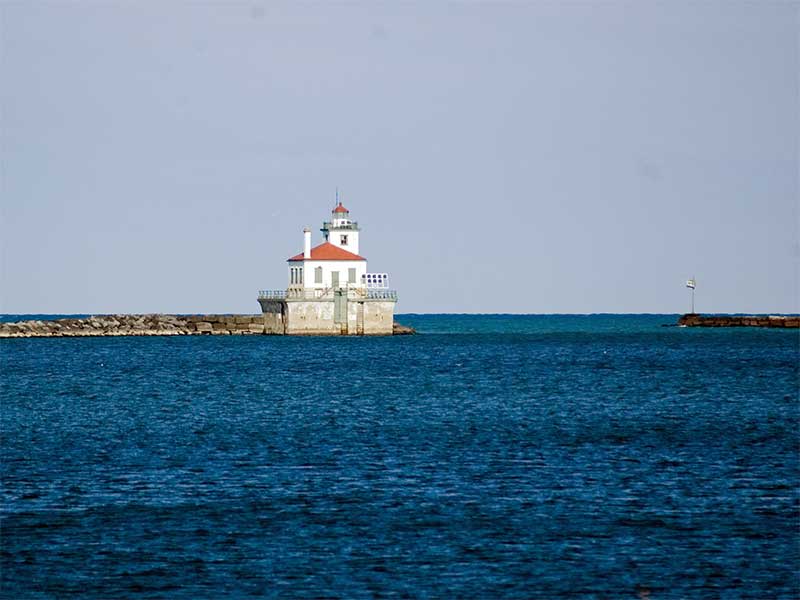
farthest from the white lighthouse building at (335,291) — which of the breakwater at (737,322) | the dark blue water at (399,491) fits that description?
the breakwater at (737,322)

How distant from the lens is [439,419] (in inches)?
A: 1876

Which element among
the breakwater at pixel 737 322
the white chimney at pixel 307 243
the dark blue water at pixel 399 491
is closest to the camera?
the dark blue water at pixel 399 491

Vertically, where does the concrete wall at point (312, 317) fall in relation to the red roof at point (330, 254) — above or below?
below

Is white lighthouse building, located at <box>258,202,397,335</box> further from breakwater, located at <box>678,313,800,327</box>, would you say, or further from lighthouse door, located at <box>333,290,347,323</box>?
breakwater, located at <box>678,313,800,327</box>

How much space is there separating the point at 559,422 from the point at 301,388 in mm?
18506

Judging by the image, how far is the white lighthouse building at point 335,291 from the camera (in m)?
111

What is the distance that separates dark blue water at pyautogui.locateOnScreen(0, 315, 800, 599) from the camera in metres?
22.9

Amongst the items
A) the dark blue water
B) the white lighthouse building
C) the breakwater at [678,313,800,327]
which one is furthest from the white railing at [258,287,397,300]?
the breakwater at [678,313,800,327]

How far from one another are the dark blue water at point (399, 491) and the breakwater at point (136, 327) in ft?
240

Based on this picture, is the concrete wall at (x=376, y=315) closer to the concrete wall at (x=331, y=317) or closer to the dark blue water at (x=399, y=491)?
the concrete wall at (x=331, y=317)

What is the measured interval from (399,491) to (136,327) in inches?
4391

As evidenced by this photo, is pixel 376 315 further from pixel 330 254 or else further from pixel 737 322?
pixel 737 322

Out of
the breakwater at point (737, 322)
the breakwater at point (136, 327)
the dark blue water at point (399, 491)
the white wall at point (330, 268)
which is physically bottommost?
the dark blue water at point (399, 491)

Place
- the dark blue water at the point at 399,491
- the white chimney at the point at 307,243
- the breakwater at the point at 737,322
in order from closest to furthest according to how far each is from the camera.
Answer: the dark blue water at the point at 399,491 → the white chimney at the point at 307,243 → the breakwater at the point at 737,322
